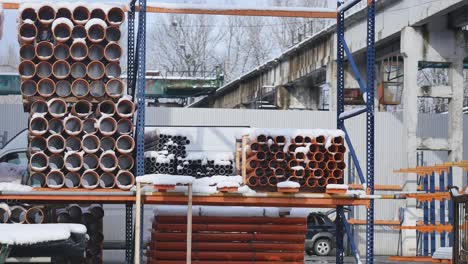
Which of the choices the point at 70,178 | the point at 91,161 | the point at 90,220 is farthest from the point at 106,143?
the point at 90,220

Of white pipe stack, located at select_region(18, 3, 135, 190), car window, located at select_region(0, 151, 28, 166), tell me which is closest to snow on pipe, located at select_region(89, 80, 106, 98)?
white pipe stack, located at select_region(18, 3, 135, 190)

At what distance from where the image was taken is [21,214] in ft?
41.0

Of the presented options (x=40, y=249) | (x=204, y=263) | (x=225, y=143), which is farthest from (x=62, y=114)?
(x=225, y=143)

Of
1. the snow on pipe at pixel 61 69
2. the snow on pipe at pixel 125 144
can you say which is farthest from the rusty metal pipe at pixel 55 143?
the snow on pipe at pixel 61 69

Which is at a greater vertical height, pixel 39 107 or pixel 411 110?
pixel 411 110

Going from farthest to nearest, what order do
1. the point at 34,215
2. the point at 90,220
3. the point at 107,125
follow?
the point at 90,220 < the point at 34,215 < the point at 107,125

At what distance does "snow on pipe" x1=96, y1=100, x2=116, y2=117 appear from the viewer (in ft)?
39.6

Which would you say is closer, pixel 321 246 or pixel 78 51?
pixel 78 51

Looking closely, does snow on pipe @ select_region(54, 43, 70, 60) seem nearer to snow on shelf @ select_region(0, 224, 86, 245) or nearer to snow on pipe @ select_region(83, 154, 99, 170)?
snow on pipe @ select_region(83, 154, 99, 170)

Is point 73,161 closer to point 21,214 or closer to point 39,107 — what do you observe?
point 39,107

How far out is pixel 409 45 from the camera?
26.9 m

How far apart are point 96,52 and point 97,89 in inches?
21.0

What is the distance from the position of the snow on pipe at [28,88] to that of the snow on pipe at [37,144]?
0.64m

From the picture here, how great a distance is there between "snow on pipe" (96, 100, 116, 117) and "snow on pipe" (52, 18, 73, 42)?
41.3 inches
